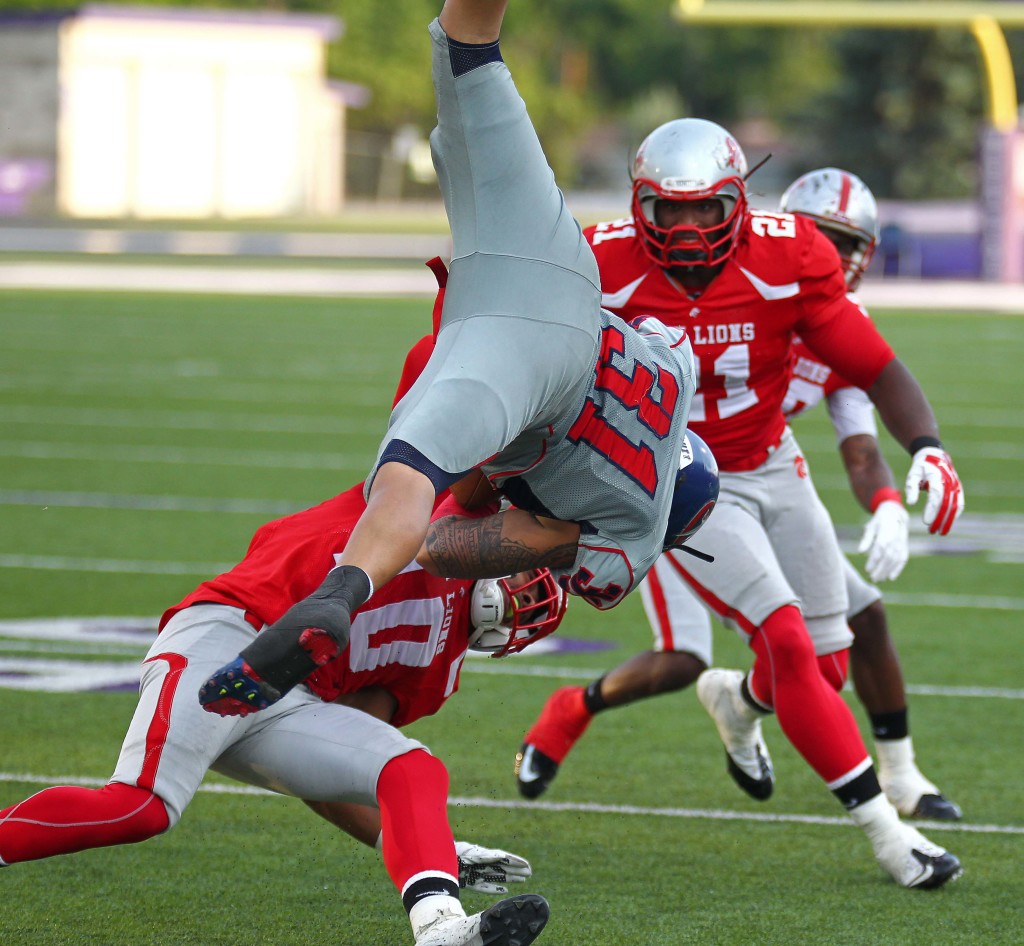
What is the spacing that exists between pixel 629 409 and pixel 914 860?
1509mm

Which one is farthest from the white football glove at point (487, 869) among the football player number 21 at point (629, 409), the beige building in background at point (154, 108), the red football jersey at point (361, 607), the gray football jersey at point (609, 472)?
the beige building in background at point (154, 108)

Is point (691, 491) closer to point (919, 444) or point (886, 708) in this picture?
point (919, 444)

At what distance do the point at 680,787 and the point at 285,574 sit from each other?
6.82 feet

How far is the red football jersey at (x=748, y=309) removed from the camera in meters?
4.59

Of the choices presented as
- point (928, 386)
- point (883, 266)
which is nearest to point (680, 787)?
point (928, 386)

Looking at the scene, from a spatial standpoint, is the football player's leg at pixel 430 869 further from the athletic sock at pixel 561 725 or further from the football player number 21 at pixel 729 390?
the athletic sock at pixel 561 725

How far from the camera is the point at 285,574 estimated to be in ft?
11.2

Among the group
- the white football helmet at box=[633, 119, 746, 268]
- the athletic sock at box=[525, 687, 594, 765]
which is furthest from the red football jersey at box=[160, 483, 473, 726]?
the athletic sock at box=[525, 687, 594, 765]

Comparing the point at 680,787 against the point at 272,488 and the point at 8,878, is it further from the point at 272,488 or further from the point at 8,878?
the point at 272,488

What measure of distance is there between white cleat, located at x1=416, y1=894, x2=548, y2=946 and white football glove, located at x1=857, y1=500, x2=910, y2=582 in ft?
5.33

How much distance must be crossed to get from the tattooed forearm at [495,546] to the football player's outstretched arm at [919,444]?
94cm

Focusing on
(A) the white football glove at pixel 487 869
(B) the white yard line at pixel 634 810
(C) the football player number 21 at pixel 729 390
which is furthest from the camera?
(B) the white yard line at pixel 634 810

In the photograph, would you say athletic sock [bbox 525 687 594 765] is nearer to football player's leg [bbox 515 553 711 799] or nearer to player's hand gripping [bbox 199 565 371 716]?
football player's leg [bbox 515 553 711 799]

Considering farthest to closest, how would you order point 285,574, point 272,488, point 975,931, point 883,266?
point 883,266
point 272,488
point 975,931
point 285,574
